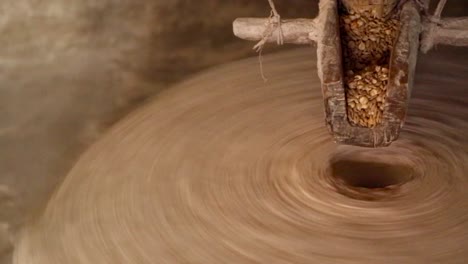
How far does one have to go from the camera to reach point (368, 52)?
156cm

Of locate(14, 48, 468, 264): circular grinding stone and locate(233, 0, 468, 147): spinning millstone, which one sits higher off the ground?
locate(233, 0, 468, 147): spinning millstone

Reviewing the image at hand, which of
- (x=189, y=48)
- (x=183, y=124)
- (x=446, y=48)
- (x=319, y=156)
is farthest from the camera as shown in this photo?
(x=189, y=48)

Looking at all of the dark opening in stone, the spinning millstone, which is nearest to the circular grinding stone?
the dark opening in stone

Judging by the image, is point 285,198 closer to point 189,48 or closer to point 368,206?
point 368,206

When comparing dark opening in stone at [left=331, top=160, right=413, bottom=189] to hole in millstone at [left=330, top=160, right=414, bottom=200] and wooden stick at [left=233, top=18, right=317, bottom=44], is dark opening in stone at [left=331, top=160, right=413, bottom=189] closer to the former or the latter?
hole in millstone at [left=330, top=160, right=414, bottom=200]

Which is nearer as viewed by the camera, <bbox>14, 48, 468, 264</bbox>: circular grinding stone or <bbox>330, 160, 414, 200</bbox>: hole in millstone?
<bbox>14, 48, 468, 264</bbox>: circular grinding stone

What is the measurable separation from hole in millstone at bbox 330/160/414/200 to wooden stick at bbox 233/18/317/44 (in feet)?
0.87

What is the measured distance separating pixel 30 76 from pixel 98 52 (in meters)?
0.20

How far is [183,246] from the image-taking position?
1.39 meters

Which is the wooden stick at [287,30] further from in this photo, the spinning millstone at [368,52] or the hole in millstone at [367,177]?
the hole in millstone at [367,177]

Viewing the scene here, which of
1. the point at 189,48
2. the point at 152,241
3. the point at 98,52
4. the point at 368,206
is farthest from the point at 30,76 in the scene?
the point at 368,206

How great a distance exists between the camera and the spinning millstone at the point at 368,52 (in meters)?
1.45

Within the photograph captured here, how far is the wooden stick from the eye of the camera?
5.27ft

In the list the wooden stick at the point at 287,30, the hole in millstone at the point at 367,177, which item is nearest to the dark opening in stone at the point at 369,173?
the hole in millstone at the point at 367,177
